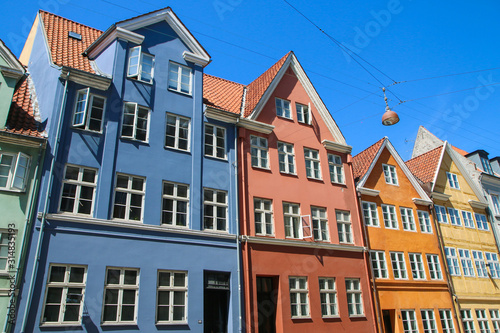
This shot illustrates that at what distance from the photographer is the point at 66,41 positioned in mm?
20203

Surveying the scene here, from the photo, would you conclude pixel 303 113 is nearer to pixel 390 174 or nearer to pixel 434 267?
pixel 390 174

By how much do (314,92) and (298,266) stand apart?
36.1ft

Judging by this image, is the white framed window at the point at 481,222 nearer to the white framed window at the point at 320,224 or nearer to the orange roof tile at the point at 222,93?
the white framed window at the point at 320,224

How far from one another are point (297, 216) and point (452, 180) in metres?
16.4

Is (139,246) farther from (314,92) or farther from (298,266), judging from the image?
(314,92)

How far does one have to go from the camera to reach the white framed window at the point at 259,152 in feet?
68.8

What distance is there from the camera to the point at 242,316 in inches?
680

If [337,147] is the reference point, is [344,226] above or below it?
below

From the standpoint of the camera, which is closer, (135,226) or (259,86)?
Answer: (135,226)

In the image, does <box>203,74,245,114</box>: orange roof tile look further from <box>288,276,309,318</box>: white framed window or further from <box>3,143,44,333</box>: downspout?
<box>288,276,309,318</box>: white framed window

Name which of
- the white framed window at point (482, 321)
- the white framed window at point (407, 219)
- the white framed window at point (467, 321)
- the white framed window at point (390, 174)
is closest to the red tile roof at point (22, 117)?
the white framed window at point (390, 174)

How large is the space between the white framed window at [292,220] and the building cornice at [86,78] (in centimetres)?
1043

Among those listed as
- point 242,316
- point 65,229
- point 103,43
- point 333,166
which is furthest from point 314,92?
point 65,229

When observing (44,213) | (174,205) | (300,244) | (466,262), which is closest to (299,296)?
(300,244)
